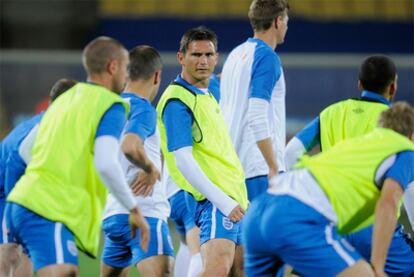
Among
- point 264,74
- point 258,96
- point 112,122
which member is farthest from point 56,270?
point 264,74

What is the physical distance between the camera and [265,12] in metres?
7.66

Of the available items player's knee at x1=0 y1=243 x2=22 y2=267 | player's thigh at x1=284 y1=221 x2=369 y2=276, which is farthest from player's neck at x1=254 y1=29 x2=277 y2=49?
player's thigh at x1=284 y1=221 x2=369 y2=276

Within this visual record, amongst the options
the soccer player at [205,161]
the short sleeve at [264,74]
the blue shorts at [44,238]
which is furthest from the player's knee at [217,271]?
the blue shorts at [44,238]

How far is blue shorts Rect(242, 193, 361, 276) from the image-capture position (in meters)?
5.43

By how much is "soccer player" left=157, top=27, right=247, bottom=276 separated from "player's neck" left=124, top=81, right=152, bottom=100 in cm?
42

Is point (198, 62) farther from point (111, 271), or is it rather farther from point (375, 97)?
point (111, 271)

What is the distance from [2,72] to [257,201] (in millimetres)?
11009

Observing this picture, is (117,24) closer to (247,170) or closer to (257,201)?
(247,170)

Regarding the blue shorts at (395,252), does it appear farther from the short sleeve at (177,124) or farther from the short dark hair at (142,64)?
the short dark hair at (142,64)

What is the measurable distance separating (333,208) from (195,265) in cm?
250

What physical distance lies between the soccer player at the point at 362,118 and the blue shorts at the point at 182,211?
33.1 inches

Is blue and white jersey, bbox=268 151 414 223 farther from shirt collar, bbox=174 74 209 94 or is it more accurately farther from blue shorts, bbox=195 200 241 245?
shirt collar, bbox=174 74 209 94

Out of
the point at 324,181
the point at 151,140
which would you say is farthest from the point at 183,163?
the point at 324,181

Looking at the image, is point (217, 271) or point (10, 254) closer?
point (217, 271)
